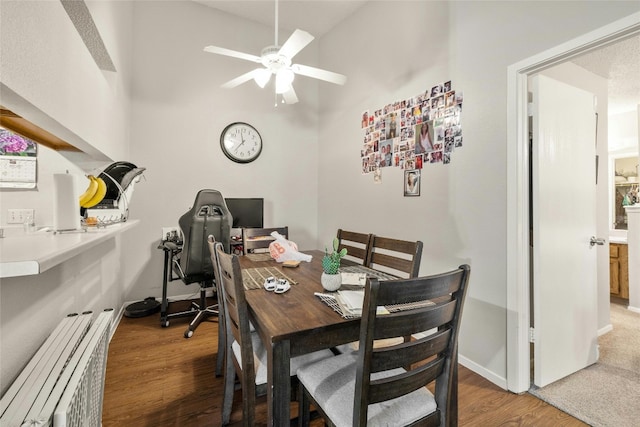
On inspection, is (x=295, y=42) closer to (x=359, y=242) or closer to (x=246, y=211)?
(x=359, y=242)

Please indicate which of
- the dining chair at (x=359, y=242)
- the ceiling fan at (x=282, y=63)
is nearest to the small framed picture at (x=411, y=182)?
the dining chair at (x=359, y=242)

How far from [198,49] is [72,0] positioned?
216 cm

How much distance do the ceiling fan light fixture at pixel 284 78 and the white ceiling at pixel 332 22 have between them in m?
1.70

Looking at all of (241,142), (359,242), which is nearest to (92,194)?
(359,242)

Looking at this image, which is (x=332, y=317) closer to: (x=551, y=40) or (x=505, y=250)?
(x=505, y=250)

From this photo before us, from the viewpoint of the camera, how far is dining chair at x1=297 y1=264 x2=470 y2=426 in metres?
0.87

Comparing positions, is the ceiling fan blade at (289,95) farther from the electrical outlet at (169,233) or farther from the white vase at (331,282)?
the electrical outlet at (169,233)

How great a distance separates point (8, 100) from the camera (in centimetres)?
87

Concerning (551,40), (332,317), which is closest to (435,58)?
(551,40)

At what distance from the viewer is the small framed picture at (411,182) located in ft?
8.38

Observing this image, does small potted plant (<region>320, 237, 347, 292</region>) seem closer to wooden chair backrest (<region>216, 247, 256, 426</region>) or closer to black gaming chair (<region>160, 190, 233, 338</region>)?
wooden chair backrest (<region>216, 247, 256, 426</region>)

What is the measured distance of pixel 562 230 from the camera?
1962 mm

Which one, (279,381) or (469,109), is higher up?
(469,109)

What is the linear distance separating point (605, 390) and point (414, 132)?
2.18m
